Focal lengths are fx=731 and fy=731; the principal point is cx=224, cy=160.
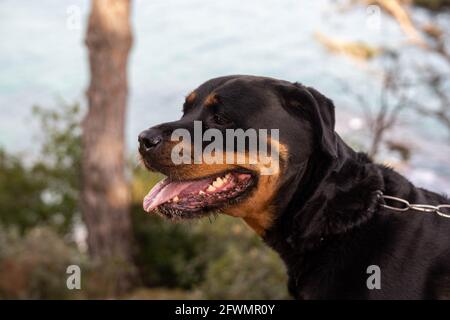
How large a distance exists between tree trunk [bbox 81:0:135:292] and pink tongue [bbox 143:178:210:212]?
22.2 ft

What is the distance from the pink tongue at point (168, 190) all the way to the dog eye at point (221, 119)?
30 cm

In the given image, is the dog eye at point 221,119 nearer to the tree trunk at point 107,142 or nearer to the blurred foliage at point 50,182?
the tree trunk at point 107,142

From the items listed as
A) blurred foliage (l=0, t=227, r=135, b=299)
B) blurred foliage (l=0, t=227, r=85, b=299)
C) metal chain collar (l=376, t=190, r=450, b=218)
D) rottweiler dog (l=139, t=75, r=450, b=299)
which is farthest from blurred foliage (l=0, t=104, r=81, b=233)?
metal chain collar (l=376, t=190, r=450, b=218)

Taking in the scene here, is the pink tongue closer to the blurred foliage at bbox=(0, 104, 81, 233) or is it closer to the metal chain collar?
the metal chain collar

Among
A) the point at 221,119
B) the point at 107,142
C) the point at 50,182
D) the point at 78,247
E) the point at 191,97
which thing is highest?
the point at 191,97

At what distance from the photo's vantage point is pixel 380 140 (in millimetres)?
17266

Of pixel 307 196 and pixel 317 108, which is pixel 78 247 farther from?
pixel 317 108

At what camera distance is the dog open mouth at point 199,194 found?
368cm

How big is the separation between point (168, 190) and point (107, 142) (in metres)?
7.04

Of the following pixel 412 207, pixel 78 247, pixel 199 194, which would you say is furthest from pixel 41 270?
pixel 412 207

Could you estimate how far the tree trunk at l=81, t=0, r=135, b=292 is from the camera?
406 inches

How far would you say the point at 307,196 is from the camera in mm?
3623

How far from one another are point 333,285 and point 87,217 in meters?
7.97
